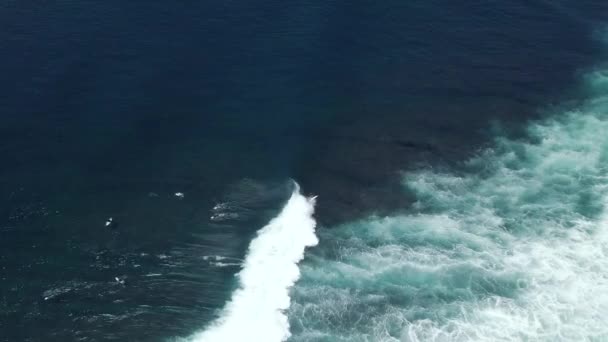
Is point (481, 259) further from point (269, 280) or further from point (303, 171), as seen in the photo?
point (303, 171)

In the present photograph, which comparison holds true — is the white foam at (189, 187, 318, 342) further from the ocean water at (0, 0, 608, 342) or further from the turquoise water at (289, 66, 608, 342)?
the turquoise water at (289, 66, 608, 342)

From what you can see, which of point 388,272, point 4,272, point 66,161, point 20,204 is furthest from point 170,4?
point 388,272

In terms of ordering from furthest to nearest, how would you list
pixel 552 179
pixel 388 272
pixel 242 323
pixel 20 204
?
pixel 552 179, pixel 20 204, pixel 388 272, pixel 242 323

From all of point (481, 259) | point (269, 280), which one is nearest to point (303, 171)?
point (269, 280)

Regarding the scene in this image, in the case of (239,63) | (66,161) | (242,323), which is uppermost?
(239,63)

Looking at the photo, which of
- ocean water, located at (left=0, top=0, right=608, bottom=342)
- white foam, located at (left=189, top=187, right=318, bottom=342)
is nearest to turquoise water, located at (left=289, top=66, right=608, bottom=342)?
ocean water, located at (left=0, top=0, right=608, bottom=342)

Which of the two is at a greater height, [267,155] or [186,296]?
[267,155]

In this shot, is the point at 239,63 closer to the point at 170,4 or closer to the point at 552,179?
the point at 170,4
